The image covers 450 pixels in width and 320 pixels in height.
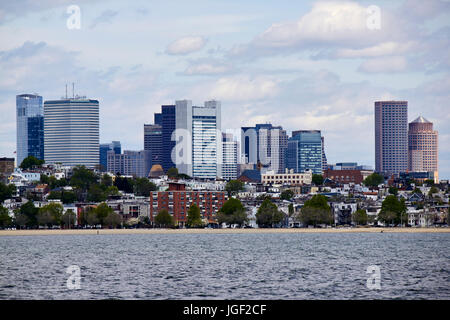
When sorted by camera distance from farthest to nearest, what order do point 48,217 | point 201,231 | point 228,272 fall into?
point 48,217 < point 201,231 < point 228,272

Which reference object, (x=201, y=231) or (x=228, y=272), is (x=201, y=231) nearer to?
(x=201, y=231)

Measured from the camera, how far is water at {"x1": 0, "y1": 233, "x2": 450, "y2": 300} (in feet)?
225

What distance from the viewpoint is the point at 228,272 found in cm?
8575

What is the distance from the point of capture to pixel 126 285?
73.9 meters

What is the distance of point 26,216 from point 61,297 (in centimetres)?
13656

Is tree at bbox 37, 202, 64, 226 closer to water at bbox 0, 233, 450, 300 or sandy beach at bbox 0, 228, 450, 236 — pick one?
sandy beach at bbox 0, 228, 450, 236

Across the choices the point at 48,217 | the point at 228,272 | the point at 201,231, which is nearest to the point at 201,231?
the point at 201,231

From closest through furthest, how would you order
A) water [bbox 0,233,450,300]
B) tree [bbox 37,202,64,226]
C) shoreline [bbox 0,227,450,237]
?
1. water [bbox 0,233,450,300]
2. shoreline [bbox 0,227,450,237]
3. tree [bbox 37,202,64,226]

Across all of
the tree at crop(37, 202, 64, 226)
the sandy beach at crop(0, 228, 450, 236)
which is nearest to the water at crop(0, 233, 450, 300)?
the sandy beach at crop(0, 228, 450, 236)

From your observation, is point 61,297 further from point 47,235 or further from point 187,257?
point 47,235

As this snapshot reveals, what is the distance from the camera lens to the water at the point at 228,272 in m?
68.6

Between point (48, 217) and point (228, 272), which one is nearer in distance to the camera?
point (228, 272)

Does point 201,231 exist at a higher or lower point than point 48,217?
lower
